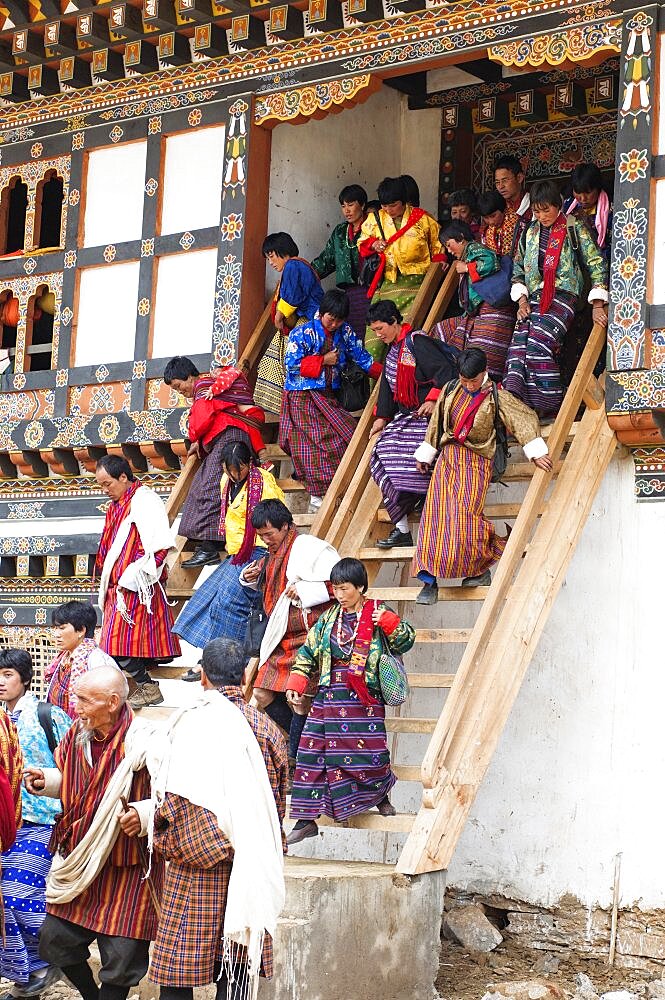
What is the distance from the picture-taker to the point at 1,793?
5113mm

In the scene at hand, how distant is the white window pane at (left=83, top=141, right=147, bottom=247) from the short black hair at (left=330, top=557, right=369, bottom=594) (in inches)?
143

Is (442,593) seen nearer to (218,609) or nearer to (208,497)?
(218,609)

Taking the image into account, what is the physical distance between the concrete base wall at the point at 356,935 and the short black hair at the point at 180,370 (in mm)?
3022

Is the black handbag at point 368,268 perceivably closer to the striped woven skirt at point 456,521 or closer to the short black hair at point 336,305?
the short black hair at point 336,305

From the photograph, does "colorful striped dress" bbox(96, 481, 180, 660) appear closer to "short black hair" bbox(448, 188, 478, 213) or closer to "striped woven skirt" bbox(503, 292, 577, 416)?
"striped woven skirt" bbox(503, 292, 577, 416)

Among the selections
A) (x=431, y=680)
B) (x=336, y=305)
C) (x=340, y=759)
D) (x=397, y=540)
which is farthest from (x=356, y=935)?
(x=336, y=305)

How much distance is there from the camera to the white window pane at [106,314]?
371 inches

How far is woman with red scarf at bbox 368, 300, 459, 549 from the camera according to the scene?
24.8 ft

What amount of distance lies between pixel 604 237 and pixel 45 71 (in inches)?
158

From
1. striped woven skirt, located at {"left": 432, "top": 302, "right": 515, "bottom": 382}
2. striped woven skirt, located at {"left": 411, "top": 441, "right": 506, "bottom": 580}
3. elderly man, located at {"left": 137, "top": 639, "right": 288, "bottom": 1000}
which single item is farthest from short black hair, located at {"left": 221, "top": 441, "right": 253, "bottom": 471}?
elderly man, located at {"left": 137, "top": 639, "right": 288, "bottom": 1000}

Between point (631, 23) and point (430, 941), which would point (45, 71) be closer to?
point (631, 23)

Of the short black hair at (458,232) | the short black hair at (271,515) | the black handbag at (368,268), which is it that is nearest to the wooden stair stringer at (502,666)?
the short black hair at (271,515)

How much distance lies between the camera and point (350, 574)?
6.50 m

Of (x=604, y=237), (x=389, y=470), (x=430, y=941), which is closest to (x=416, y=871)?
(x=430, y=941)
